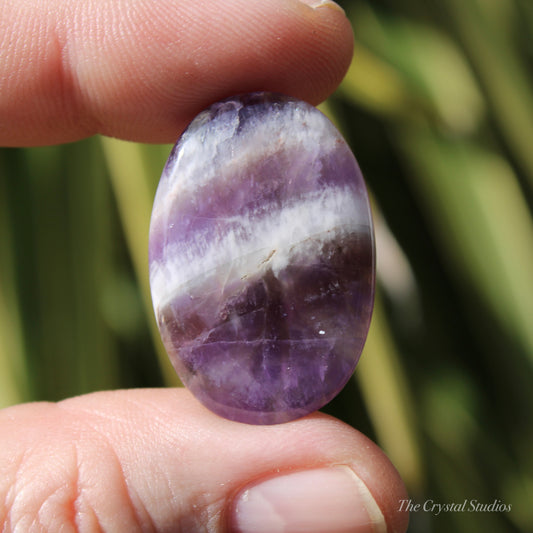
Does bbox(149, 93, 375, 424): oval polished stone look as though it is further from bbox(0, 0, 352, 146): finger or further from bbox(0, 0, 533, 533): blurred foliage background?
bbox(0, 0, 533, 533): blurred foliage background

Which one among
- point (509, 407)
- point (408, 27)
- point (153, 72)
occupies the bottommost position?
point (509, 407)

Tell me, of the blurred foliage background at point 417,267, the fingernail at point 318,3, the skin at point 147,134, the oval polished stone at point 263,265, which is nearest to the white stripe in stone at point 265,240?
the oval polished stone at point 263,265

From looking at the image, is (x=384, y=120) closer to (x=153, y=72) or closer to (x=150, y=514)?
(x=153, y=72)

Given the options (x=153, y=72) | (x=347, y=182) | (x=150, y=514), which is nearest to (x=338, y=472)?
(x=150, y=514)

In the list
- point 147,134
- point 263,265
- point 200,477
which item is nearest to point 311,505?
point 200,477

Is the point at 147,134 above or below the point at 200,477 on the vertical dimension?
above

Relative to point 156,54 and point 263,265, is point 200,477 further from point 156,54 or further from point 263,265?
point 156,54
